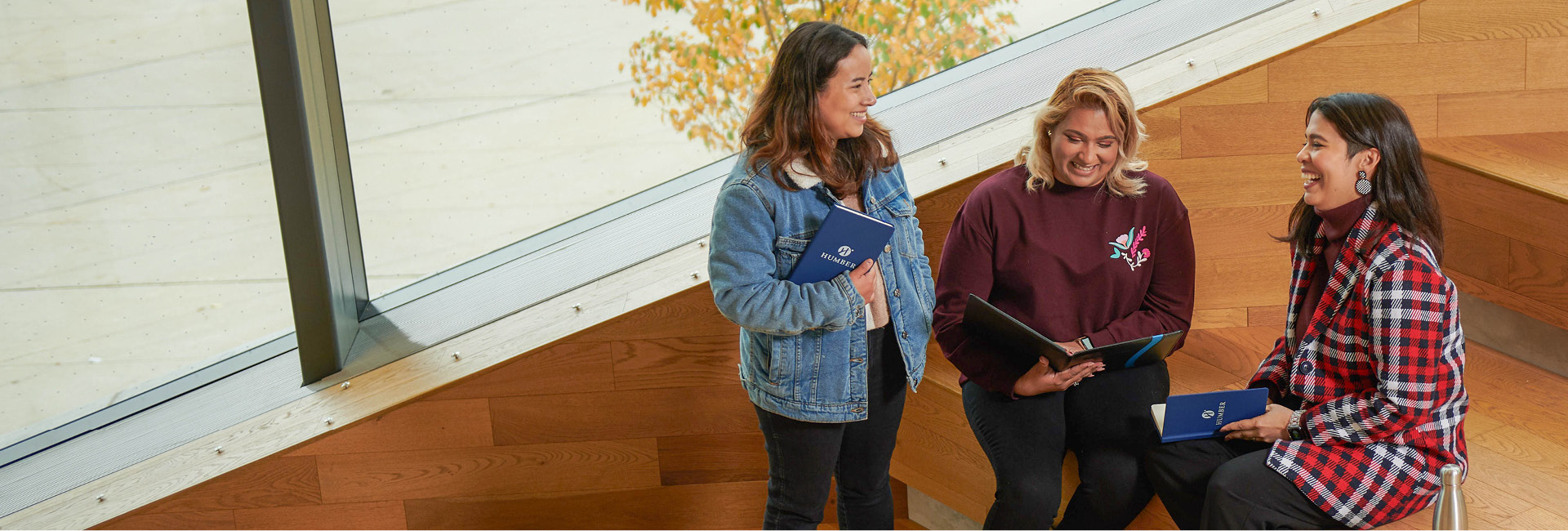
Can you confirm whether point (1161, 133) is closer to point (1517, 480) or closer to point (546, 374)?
point (1517, 480)

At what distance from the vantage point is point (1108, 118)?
197cm

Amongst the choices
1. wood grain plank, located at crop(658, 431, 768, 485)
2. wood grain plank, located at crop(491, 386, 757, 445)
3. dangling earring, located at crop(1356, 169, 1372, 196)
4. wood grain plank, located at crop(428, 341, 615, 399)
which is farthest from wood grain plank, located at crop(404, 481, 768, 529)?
dangling earring, located at crop(1356, 169, 1372, 196)

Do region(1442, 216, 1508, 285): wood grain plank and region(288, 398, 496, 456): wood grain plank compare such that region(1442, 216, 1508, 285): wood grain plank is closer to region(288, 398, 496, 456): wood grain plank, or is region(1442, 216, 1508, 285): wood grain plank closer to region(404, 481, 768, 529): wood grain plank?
region(404, 481, 768, 529): wood grain plank

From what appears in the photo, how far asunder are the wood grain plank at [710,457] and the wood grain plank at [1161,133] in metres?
1.26

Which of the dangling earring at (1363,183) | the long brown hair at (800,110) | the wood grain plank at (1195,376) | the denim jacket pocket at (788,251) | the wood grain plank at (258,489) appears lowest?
the wood grain plank at (258,489)

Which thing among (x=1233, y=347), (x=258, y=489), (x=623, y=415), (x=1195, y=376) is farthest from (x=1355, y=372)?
(x=258, y=489)

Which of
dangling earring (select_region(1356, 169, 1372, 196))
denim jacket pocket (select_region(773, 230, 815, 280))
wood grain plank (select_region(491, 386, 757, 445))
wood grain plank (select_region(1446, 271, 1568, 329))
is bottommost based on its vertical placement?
wood grain plank (select_region(491, 386, 757, 445))

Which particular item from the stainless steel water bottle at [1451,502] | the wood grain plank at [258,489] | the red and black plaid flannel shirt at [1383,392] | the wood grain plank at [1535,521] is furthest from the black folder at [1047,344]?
the wood grain plank at [258,489]

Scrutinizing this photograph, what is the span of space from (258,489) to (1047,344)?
1.96 metres

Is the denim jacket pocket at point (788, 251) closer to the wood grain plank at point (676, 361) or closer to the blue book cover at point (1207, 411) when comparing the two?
the blue book cover at point (1207, 411)

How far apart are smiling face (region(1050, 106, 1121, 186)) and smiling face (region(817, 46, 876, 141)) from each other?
1.65ft

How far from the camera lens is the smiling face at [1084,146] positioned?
1.98 meters

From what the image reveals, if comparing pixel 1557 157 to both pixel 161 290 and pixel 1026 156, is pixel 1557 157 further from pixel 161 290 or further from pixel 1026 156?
pixel 161 290

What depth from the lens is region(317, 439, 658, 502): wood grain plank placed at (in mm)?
2527
